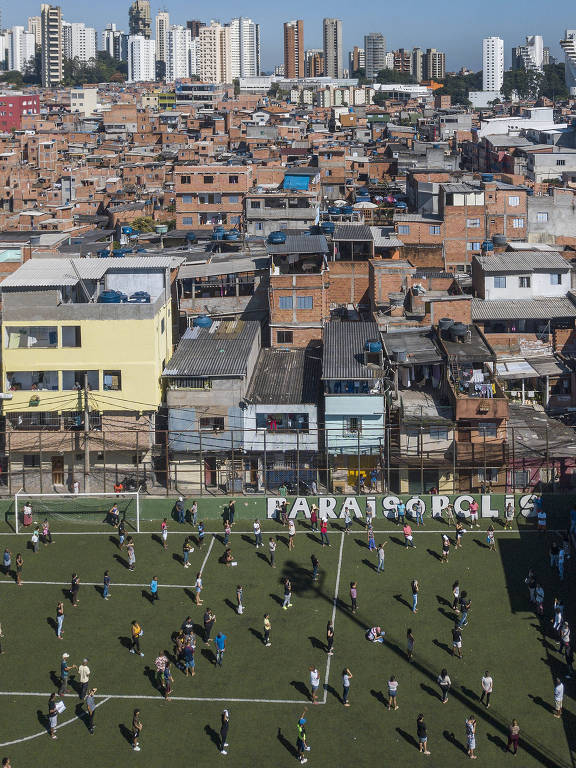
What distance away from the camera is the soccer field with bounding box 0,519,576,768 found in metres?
23.7

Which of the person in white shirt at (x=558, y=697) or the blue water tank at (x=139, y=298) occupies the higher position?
the blue water tank at (x=139, y=298)

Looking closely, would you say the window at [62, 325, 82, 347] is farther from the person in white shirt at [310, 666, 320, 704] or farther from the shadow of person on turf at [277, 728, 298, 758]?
the shadow of person on turf at [277, 728, 298, 758]

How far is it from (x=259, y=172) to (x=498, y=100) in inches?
4731

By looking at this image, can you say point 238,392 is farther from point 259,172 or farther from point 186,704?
point 259,172

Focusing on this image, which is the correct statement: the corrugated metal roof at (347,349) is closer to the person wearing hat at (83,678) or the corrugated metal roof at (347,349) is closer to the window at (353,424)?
the window at (353,424)

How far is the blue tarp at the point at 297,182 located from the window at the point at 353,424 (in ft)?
128

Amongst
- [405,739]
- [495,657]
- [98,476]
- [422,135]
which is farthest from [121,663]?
[422,135]

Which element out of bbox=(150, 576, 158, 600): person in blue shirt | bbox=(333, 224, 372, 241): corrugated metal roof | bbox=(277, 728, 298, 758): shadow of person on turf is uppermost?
bbox=(333, 224, 372, 241): corrugated metal roof

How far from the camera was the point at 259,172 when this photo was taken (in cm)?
8506

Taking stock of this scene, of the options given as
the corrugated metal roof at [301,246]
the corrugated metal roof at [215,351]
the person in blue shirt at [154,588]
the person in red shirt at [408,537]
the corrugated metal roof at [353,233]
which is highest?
the corrugated metal roof at [353,233]

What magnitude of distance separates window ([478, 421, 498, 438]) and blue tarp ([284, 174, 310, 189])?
133ft

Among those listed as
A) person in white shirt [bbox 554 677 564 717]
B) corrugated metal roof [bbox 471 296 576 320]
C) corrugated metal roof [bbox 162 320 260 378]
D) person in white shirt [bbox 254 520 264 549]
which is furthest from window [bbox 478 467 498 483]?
person in white shirt [bbox 554 677 564 717]

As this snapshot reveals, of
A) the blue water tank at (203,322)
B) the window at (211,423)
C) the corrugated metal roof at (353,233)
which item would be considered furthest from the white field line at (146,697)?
the corrugated metal roof at (353,233)

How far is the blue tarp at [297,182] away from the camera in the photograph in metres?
74.4
